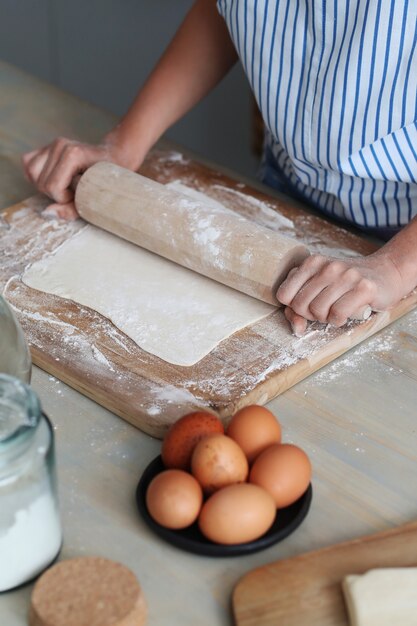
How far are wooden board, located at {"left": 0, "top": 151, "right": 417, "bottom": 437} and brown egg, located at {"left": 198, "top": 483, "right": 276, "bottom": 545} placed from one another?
0.20 metres

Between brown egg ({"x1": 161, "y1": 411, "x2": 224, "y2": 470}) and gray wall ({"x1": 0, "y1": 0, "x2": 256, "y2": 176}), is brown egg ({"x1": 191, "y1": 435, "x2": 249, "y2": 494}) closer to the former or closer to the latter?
brown egg ({"x1": 161, "y1": 411, "x2": 224, "y2": 470})

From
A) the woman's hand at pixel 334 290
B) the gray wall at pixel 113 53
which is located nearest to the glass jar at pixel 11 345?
the woman's hand at pixel 334 290

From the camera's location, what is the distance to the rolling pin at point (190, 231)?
1211 millimetres

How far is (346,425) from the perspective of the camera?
102 cm

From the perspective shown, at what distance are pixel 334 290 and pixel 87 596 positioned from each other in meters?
0.54


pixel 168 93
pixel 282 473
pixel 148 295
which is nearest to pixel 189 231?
pixel 148 295

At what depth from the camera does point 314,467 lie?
3.15ft

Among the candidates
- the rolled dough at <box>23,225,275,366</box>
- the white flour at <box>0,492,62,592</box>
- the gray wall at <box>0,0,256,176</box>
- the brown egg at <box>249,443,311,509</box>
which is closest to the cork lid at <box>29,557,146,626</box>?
the white flour at <box>0,492,62,592</box>

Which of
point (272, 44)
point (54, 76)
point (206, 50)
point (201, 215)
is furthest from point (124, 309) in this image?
point (54, 76)

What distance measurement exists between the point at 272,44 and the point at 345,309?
458 mm

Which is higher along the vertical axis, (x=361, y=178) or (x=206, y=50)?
(x=206, y=50)

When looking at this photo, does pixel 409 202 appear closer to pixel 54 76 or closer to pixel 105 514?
pixel 105 514

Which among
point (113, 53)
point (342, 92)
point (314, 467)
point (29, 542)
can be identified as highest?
point (342, 92)

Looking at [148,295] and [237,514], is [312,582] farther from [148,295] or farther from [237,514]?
[148,295]
